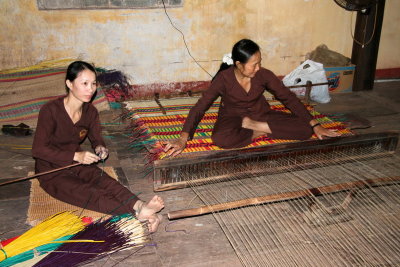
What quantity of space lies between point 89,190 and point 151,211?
1.60ft

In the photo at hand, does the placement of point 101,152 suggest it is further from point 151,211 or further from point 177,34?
Answer: point 177,34

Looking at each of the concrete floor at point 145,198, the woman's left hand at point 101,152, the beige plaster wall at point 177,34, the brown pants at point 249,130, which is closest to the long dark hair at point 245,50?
the brown pants at point 249,130

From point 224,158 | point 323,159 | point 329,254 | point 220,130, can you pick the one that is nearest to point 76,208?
point 224,158

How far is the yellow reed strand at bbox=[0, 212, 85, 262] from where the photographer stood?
231 centimetres

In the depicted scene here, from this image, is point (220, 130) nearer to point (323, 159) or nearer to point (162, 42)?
point (323, 159)

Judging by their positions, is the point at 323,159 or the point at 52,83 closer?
the point at 323,159

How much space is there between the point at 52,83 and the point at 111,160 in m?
1.46

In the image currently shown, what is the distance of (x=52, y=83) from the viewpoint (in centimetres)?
452

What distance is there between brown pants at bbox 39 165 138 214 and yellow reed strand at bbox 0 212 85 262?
0.16 meters

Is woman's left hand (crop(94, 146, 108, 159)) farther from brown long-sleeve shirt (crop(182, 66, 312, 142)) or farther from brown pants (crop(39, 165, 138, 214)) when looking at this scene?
brown long-sleeve shirt (crop(182, 66, 312, 142))

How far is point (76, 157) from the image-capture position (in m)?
2.77

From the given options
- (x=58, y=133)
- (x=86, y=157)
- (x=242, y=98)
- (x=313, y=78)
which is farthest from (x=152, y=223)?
(x=313, y=78)

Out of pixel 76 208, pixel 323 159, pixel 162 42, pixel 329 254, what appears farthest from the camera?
pixel 162 42

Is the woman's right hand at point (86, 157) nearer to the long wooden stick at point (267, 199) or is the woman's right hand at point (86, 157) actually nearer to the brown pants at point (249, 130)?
the long wooden stick at point (267, 199)
